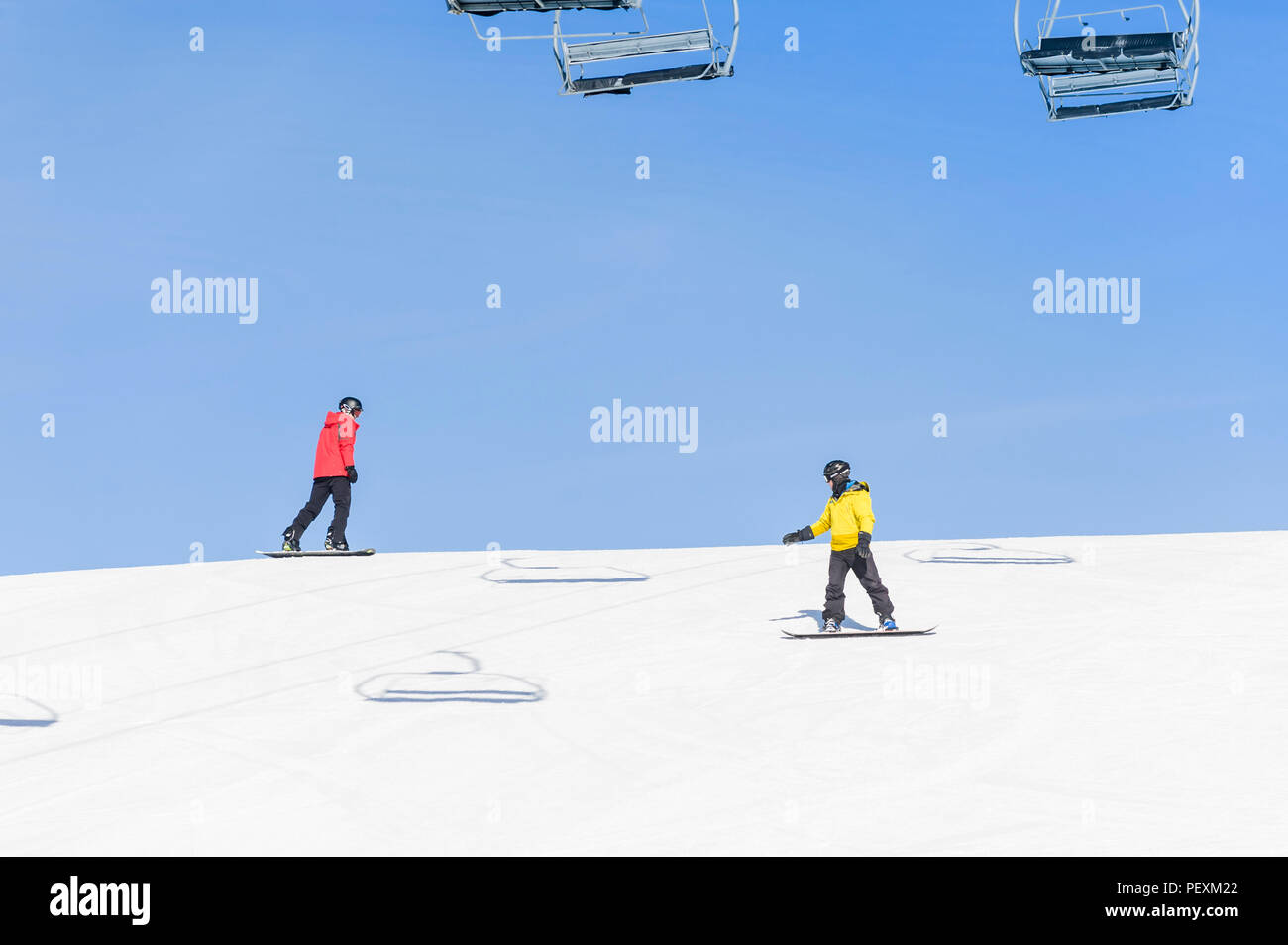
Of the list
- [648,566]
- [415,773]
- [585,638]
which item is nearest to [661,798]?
[415,773]

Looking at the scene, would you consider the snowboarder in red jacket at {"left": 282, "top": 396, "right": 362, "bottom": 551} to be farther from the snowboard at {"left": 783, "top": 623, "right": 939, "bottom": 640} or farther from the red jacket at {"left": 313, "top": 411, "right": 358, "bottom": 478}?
the snowboard at {"left": 783, "top": 623, "right": 939, "bottom": 640}

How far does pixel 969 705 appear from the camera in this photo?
963 centimetres

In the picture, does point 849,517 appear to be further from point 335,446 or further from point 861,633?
point 335,446

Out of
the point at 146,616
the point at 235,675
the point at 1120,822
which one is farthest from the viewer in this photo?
the point at 146,616

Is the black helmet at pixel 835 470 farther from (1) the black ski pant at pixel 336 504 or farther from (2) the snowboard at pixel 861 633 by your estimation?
(1) the black ski pant at pixel 336 504

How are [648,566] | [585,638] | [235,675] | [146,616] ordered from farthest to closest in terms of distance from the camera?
[648,566] → [146,616] → [585,638] → [235,675]

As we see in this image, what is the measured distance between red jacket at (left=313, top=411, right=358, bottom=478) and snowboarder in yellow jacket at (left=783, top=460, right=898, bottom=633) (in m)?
7.40

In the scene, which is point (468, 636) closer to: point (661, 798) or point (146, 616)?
point (146, 616)

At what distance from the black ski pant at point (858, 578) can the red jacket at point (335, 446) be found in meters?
7.51

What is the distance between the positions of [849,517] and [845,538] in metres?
0.18

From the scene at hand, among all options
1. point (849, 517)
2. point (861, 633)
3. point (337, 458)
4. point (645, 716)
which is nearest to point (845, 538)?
point (849, 517)

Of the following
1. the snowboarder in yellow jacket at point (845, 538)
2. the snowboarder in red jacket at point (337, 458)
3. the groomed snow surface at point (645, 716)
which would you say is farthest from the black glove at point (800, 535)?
the snowboarder in red jacket at point (337, 458)

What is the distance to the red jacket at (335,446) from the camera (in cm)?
1731

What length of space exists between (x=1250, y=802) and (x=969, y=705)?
7.85ft
